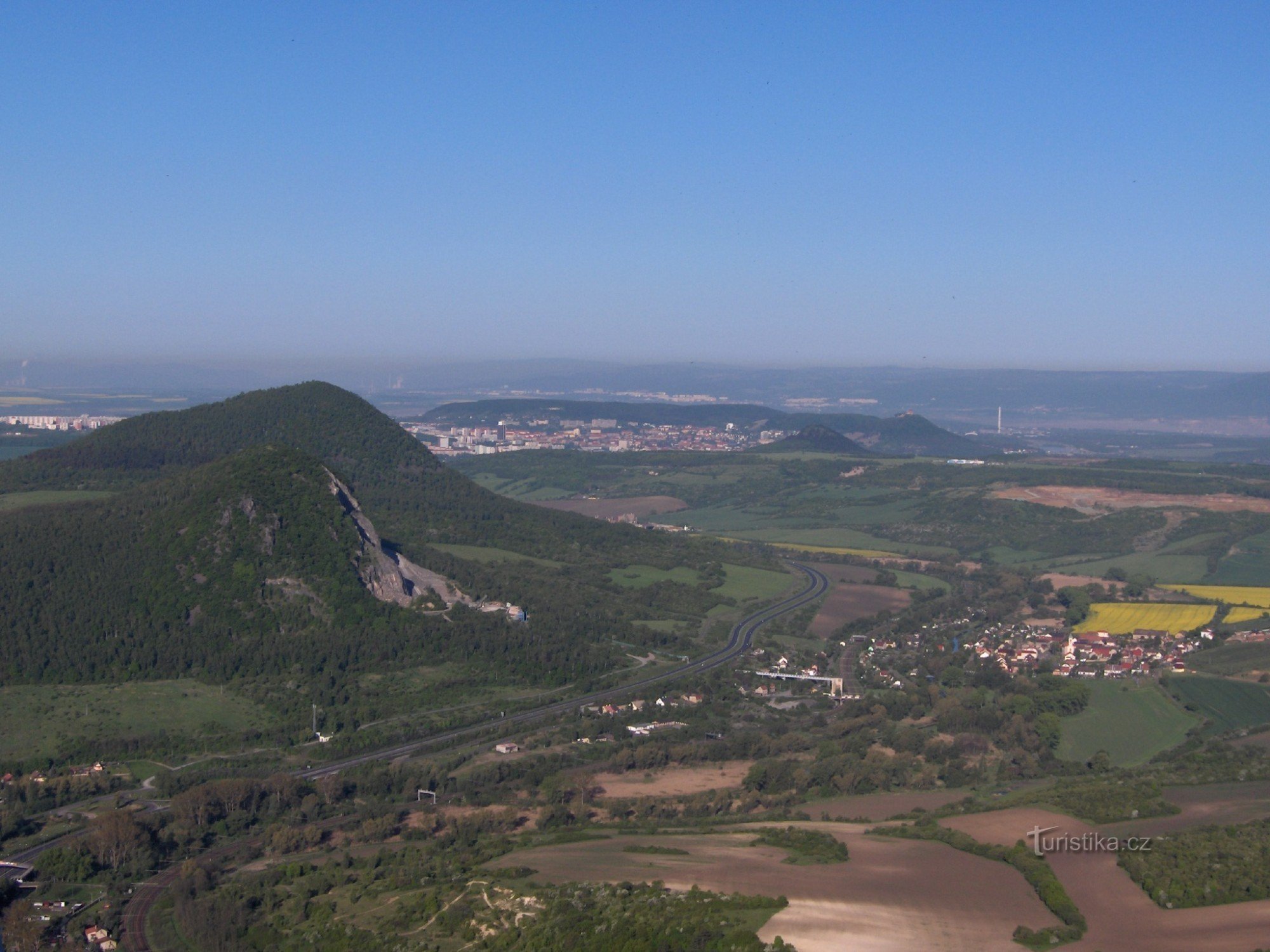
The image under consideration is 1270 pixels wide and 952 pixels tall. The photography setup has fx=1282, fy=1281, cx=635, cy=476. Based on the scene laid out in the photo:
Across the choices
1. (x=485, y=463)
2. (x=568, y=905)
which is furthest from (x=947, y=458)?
(x=568, y=905)

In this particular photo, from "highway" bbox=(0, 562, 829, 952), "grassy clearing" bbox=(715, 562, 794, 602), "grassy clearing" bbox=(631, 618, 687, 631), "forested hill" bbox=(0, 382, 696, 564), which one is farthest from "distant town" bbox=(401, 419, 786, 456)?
"grassy clearing" bbox=(631, 618, 687, 631)

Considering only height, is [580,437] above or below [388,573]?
above

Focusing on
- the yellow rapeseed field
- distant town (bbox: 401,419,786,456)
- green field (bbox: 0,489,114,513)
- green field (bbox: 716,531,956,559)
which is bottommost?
green field (bbox: 716,531,956,559)

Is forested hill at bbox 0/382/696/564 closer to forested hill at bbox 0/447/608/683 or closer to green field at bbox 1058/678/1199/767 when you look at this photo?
forested hill at bbox 0/447/608/683

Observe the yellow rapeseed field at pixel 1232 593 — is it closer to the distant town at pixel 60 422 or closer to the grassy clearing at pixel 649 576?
the grassy clearing at pixel 649 576

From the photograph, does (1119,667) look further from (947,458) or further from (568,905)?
(947,458)

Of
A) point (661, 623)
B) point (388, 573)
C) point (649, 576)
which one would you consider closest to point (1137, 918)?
point (388, 573)

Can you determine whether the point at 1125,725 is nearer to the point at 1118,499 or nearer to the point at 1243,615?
the point at 1243,615
